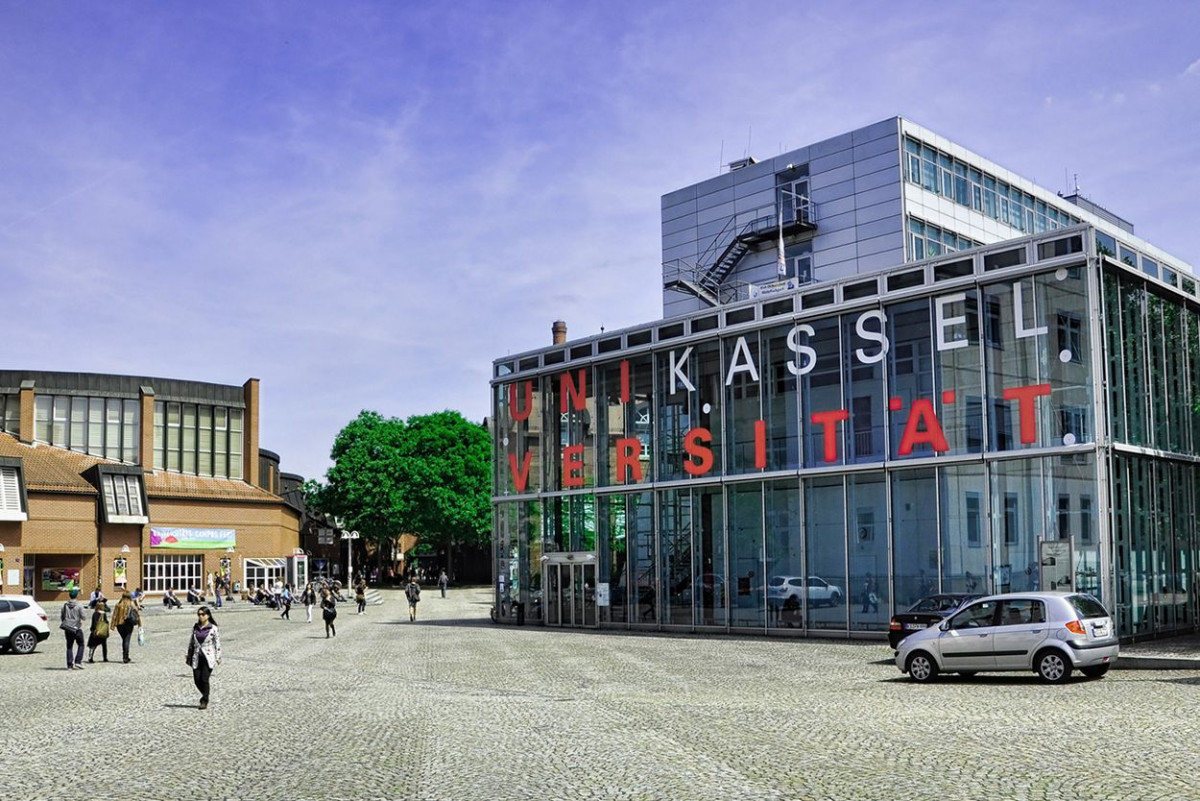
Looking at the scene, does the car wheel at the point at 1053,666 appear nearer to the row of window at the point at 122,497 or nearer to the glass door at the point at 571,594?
the glass door at the point at 571,594

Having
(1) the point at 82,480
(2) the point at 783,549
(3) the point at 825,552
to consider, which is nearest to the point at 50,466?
(1) the point at 82,480

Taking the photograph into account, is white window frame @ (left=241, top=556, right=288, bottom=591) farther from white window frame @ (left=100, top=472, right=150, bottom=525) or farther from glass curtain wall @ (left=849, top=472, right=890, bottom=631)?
glass curtain wall @ (left=849, top=472, right=890, bottom=631)

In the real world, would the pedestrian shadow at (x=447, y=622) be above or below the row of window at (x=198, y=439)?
below

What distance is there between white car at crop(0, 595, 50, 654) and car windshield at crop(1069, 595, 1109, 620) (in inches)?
989

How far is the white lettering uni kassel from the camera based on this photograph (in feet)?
96.6

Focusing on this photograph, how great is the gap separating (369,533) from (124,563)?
20.3 m

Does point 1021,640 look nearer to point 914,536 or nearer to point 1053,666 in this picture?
point 1053,666

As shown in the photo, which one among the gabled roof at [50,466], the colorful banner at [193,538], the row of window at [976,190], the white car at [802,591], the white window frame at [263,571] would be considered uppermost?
the row of window at [976,190]

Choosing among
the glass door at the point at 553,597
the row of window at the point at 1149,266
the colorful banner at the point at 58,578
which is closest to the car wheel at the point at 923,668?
the row of window at the point at 1149,266

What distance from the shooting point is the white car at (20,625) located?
3094cm

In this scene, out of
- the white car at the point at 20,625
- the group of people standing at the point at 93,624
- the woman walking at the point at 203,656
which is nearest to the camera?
the woman walking at the point at 203,656

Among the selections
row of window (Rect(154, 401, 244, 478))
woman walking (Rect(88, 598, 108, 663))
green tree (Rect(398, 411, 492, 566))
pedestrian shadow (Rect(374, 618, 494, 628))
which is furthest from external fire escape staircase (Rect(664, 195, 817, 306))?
woman walking (Rect(88, 598, 108, 663))

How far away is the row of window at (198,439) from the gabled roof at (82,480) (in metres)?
0.83

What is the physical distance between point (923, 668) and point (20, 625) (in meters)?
23.2
